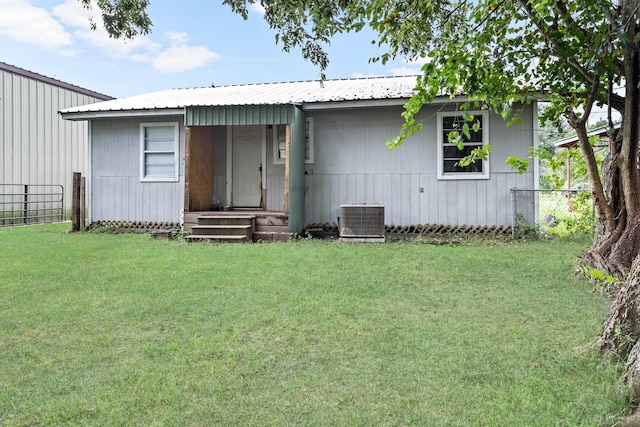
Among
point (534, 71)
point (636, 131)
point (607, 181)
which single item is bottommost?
point (607, 181)

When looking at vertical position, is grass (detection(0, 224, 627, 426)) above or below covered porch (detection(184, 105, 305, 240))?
below

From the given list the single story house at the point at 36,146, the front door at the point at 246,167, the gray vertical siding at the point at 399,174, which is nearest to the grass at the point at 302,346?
the gray vertical siding at the point at 399,174

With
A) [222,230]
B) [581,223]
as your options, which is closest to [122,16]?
[222,230]

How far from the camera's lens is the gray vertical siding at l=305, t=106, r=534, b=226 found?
816 centimetres

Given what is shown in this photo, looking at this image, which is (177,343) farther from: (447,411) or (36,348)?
(447,411)

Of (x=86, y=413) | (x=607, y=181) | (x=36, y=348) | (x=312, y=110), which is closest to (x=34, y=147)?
(x=312, y=110)

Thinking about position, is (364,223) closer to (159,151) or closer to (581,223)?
(581,223)

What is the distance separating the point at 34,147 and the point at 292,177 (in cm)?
948

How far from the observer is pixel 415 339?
2.88m

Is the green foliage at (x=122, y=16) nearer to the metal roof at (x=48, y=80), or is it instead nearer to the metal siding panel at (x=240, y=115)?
the metal siding panel at (x=240, y=115)

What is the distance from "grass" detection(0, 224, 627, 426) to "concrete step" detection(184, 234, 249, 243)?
91.9 inches

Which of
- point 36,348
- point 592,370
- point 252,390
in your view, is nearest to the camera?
point 252,390

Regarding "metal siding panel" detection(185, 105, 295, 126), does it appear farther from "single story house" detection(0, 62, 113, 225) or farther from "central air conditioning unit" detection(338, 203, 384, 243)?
"single story house" detection(0, 62, 113, 225)

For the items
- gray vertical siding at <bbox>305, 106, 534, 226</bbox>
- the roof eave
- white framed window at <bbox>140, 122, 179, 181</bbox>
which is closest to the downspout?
gray vertical siding at <bbox>305, 106, 534, 226</bbox>
